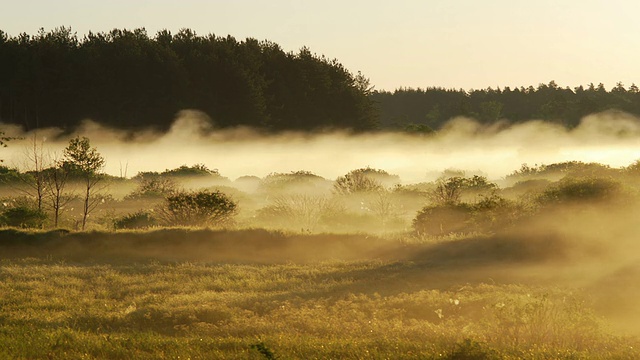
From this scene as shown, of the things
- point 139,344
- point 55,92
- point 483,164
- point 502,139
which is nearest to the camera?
point 139,344

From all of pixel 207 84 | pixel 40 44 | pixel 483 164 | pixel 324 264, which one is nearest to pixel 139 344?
pixel 324 264

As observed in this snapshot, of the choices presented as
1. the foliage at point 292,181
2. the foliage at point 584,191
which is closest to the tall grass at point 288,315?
the foliage at point 584,191

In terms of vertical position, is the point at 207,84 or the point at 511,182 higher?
the point at 207,84

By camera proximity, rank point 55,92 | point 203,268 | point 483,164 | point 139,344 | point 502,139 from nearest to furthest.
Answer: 1. point 139,344
2. point 203,268
3. point 55,92
4. point 483,164
5. point 502,139

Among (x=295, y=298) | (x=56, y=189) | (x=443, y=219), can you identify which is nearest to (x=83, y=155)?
(x=56, y=189)

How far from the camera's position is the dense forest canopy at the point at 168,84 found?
5584 centimetres

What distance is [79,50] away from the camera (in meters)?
58.8

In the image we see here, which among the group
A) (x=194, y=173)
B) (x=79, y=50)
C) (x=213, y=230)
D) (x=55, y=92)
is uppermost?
(x=79, y=50)

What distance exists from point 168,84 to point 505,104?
308 feet

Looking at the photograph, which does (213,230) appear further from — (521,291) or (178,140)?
(178,140)

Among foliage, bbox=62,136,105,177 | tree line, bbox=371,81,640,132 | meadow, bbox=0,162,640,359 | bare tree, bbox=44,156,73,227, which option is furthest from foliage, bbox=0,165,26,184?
tree line, bbox=371,81,640,132

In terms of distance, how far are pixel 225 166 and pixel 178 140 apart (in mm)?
8510

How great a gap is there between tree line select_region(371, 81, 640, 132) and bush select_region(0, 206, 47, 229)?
7283 centimetres

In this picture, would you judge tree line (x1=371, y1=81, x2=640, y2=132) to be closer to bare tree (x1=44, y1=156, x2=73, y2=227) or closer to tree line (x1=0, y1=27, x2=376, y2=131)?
tree line (x1=0, y1=27, x2=376, y2=131)
